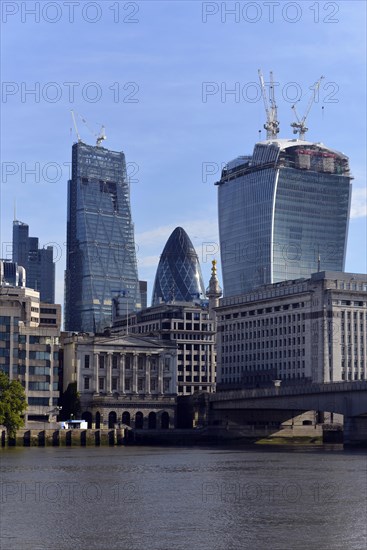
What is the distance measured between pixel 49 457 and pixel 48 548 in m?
72.5

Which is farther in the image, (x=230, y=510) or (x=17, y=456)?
(x=17, y=456)

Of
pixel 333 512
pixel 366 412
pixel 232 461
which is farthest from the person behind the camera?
pixel 366 412

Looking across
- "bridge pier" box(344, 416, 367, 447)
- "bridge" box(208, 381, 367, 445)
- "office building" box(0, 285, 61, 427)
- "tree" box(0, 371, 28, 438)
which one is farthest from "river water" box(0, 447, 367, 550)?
"office building" box(0, 285, 61, 427)

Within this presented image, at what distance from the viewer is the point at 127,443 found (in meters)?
184

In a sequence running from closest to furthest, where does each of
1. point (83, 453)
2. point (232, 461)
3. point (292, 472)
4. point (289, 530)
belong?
point (289, 530) → point (292, 472) → point (232, 461) → point (83, 453)

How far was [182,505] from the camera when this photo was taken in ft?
260

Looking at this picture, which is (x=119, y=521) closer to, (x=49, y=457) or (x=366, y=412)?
(x=49, y=457)

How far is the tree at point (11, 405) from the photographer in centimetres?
16312

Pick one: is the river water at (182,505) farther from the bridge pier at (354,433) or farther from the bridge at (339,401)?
the bridge pier at (354,433)

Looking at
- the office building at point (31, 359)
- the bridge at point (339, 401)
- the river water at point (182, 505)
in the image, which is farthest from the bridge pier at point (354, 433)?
the office building at point (31, 359)

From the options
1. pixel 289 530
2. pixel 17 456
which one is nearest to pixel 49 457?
pixel 17 456

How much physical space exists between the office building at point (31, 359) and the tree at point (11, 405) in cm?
2118

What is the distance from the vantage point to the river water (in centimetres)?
6347

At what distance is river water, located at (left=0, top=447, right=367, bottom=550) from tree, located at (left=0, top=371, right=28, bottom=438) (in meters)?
39.8
